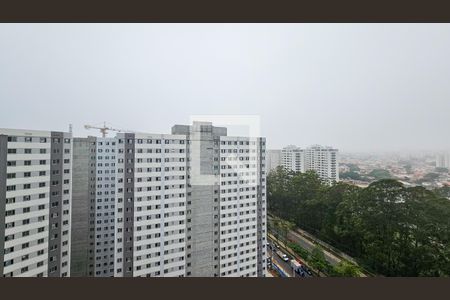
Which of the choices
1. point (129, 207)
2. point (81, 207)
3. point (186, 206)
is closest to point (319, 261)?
point (186, 206)

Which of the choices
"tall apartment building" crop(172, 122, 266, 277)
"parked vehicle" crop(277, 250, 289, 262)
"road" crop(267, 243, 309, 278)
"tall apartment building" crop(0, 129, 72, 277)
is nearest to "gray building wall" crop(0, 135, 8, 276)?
"tall apartment building" crop(0, 129, 72, 277)

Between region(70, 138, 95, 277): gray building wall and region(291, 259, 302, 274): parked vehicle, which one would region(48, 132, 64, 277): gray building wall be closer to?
region(70, 138, 95, 277): gray building wall

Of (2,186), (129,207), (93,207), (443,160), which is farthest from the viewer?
(93,207)

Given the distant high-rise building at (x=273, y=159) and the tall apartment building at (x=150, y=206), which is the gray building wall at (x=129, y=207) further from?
the distant high-rise building at (x=273, y=159)

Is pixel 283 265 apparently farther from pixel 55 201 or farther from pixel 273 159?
pixel 55 201

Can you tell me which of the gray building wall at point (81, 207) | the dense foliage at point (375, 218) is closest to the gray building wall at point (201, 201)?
the dense foliage at point (375, 218)

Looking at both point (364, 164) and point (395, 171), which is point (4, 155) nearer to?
point (364, 164)
